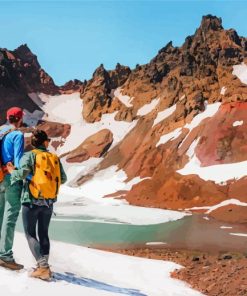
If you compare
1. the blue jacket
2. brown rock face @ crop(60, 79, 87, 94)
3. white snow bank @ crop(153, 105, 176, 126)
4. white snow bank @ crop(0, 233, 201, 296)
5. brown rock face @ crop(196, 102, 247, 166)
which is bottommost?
white snow bank @ crop(0, 233, 201, 296)

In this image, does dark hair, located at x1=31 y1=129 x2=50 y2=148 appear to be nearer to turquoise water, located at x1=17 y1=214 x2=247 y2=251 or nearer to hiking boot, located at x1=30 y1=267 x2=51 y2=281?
Answer: hiking boot, located at x1=30 y1=267 x2=51 y2=281

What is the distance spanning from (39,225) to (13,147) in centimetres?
145

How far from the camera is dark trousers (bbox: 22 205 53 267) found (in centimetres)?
827

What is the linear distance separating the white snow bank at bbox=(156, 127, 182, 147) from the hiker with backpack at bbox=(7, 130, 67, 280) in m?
93.2

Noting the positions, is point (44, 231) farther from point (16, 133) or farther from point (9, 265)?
point (16, 133)

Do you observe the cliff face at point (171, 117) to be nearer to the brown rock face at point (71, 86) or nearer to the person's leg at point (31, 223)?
the brown rock face at point (71, 86)

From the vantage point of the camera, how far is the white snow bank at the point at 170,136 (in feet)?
334

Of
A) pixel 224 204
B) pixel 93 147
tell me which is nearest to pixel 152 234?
pixel 224 204

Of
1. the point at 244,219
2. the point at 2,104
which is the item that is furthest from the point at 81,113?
the point at 244,219

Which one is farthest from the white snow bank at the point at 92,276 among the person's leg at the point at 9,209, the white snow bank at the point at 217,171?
the white snow bank at the point at 217,171

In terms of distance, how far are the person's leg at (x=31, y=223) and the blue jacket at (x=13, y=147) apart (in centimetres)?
82

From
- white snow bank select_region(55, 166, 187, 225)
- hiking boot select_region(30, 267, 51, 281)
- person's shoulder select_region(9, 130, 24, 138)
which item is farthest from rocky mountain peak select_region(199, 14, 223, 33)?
hiking boot select_region(30, 267, 51, 281)

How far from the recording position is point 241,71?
120m

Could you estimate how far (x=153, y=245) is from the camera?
3584 centimetres
